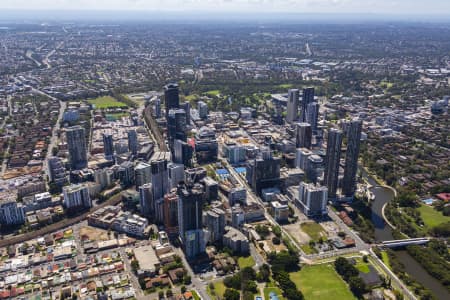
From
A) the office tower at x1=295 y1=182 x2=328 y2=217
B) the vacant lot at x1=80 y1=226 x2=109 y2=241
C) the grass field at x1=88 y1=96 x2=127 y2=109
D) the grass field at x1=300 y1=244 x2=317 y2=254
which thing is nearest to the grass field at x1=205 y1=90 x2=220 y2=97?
the grass field at x1=88 y1=96 x2=127 y2=109

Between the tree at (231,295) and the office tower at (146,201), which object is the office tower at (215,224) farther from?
the tree at (231,295)

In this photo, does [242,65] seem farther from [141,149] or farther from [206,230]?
[206,230]

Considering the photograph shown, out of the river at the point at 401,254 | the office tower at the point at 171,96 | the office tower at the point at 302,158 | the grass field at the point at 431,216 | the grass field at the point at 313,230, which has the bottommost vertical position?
the river at the point at 401,254

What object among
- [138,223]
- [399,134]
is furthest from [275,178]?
[399,134]

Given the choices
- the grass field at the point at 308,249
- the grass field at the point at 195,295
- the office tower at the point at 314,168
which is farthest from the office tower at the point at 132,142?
the grass field at the point at 195,295

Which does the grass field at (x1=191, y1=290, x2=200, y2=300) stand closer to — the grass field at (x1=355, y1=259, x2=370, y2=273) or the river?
the grass field at (x1=355, y1=259, x2=370, y2=273)

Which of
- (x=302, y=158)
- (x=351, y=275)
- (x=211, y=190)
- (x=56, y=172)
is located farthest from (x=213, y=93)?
(x=351, y=275)
